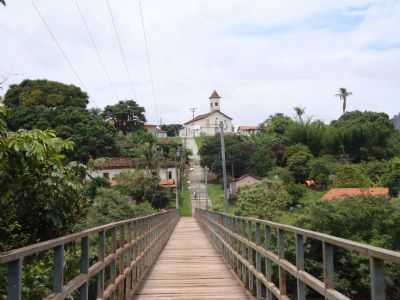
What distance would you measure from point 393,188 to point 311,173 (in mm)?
14301

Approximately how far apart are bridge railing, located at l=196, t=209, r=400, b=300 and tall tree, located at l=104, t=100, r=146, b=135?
3459 inches

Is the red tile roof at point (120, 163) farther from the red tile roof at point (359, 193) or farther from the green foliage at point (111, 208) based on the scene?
the green foliage at point (111, 208)

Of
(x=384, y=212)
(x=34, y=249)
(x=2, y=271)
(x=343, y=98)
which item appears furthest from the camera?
(x=343, y=98)

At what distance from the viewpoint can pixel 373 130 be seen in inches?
3383

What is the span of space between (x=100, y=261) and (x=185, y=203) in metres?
76.4

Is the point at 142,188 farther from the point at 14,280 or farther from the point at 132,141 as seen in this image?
the point at 14,280

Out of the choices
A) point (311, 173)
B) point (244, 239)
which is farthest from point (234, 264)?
point (311, 173)

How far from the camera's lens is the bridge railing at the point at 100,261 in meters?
3.41

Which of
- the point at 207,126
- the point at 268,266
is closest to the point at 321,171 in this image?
the point at 268,266

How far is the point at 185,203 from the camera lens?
82.4m

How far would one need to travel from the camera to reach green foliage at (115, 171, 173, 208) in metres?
62.2

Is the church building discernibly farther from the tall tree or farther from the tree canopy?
the tree canopy

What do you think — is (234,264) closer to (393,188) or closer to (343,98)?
(393,188)

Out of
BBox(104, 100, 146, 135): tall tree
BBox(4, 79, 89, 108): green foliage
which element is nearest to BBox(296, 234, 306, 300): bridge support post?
BBox(4, 79, 89, 108): green foliage
